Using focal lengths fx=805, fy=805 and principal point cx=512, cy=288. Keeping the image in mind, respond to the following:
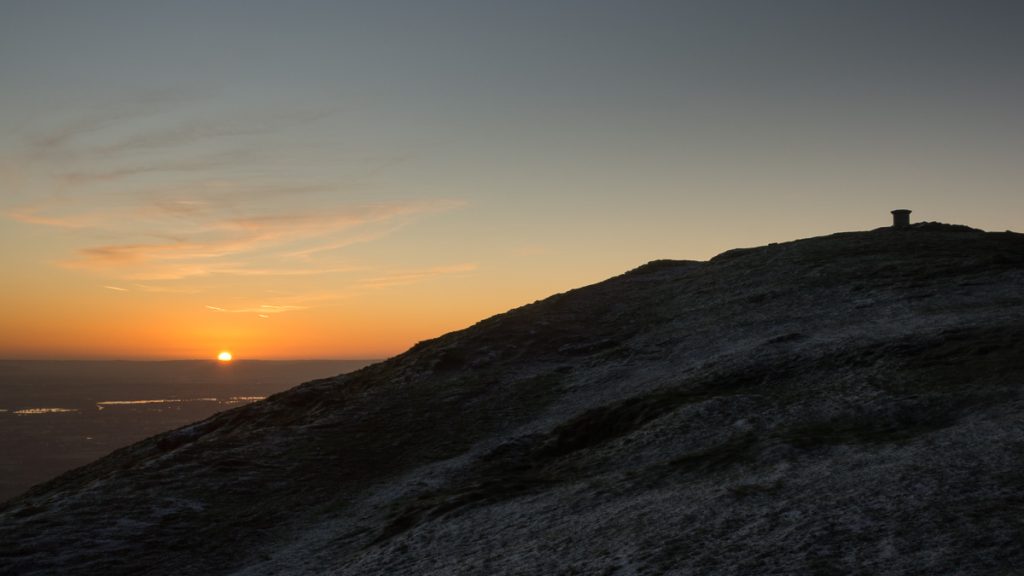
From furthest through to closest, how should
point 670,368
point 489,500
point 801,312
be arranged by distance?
point 801,312
point 670,368
point 489,500

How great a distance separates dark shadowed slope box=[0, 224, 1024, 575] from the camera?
17703 mm

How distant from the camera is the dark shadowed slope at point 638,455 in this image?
17.7 meters

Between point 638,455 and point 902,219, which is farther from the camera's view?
point 902,219

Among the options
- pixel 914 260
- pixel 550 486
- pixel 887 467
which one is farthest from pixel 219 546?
pixel 914 260

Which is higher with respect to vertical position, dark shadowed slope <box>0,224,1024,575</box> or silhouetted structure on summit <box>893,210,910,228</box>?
silhouetted structure on summit <box>893,210,910,228</box>

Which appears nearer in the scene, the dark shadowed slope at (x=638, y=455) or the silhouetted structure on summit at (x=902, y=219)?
the dark shadowed slope at (x=638, y=455)

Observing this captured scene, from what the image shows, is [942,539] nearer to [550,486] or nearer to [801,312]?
[550,486]

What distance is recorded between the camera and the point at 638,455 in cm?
2659

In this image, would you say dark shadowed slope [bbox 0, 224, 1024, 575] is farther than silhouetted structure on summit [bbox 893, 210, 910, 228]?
No

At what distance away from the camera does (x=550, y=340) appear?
47.3 m

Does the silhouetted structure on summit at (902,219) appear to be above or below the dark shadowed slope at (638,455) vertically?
above

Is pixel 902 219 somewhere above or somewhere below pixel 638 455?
above

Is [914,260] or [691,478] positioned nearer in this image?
[691,478]

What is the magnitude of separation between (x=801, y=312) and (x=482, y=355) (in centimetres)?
1744
